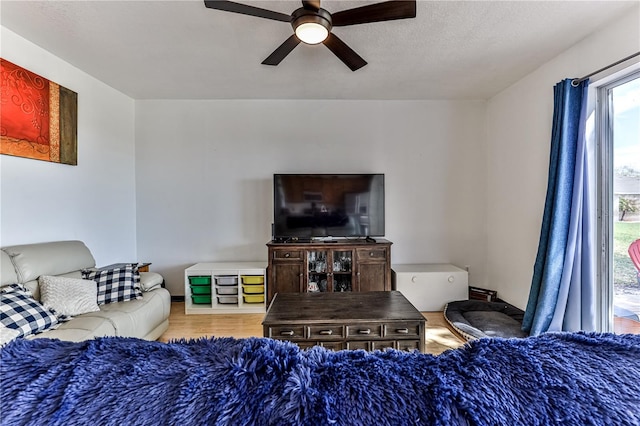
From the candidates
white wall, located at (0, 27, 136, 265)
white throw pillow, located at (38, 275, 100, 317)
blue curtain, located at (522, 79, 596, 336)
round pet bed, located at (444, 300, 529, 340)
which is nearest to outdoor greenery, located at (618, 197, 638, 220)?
blue curtain, located at (522, 79, 596, 336)

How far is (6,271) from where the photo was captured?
1823 mm

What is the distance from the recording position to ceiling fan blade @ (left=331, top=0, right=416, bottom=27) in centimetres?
149

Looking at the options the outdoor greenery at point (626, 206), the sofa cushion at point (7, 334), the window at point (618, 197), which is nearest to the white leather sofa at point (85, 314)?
the sofa cushion at point (7, 334)

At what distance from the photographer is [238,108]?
3.54 meters

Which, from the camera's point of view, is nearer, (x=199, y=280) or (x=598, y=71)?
(x=598, y=71)

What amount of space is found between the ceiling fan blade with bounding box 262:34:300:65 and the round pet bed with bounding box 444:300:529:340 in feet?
8.97

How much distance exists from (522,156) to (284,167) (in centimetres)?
278

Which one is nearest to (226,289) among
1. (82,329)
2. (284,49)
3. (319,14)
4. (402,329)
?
(82,329)

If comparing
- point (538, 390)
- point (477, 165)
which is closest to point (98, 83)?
point (538, 390)

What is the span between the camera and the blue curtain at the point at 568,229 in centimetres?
216

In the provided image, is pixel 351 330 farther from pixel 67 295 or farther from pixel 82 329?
pixel 67 295

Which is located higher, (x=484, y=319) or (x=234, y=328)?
(x=484, y=319)

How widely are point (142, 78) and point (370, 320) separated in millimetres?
3334

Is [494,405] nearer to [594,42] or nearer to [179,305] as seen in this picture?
[594,42]
